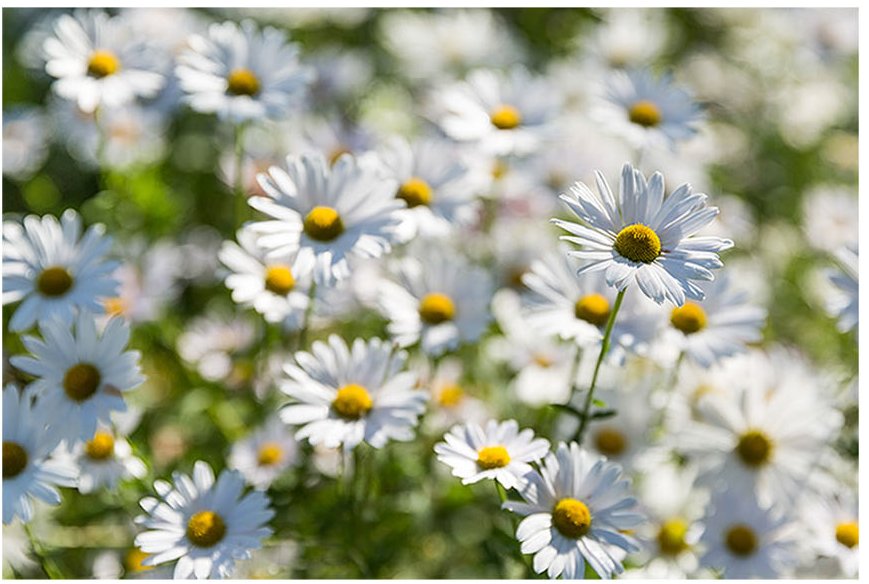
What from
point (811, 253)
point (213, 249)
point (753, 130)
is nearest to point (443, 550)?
point (213, 249)

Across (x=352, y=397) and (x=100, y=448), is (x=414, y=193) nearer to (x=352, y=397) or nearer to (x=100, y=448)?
(x=352, y=397)

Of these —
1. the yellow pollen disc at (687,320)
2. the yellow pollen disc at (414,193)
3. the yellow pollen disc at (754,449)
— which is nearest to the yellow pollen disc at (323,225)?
the yellow pollen disc at (414,193)

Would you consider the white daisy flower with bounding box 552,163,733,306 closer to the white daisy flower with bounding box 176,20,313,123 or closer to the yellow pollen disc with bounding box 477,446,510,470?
the yellow pollen disc with bounding box 477,446,510,470

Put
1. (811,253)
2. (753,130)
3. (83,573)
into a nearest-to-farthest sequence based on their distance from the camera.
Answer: (83,573) < (811,253) < (753,130)

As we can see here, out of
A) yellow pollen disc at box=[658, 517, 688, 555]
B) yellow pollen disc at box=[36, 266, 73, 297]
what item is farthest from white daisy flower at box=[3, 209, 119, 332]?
yellow pollen disc at box=[658, 517, 688, 555]

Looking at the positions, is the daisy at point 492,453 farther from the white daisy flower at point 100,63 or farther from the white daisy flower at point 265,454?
the white daisy flower at point 100,63

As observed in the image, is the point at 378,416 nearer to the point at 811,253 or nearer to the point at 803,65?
the point at 811,253
